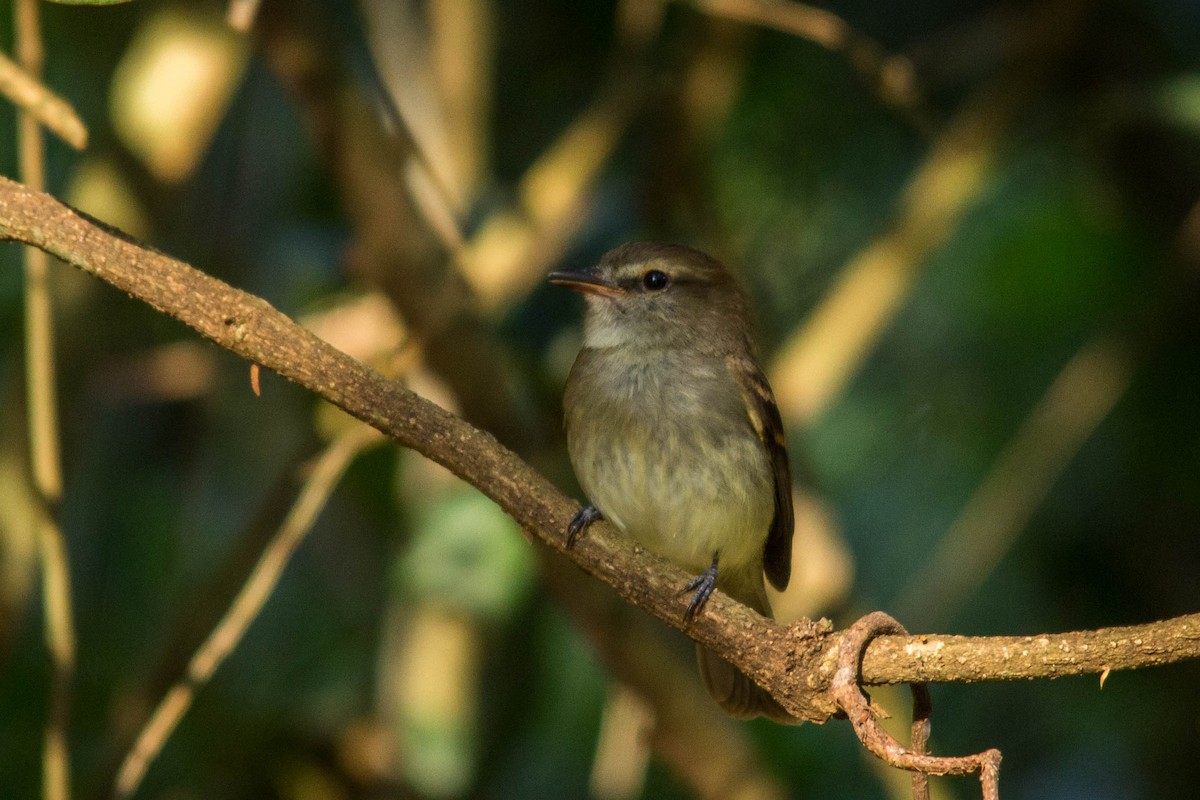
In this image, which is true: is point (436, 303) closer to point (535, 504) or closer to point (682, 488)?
point (682, 488)

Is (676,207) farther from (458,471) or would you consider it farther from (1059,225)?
(458,471)

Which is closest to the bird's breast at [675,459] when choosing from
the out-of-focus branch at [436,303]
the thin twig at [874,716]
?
the out-of-focus branch at [436,303]

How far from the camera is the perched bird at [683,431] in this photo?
11.8ft

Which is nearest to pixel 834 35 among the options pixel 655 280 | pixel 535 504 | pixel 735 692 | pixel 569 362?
pixel 655 280

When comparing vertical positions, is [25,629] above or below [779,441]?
below

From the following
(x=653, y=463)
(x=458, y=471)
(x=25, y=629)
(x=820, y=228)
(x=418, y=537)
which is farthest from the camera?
(x=820, y=228)

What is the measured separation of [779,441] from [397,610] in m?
1.18

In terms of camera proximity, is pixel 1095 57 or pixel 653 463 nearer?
pixel 653 463

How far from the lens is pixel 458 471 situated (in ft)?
7.00

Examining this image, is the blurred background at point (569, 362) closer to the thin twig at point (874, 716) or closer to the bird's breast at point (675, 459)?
the bird's breast at point (675, 459)

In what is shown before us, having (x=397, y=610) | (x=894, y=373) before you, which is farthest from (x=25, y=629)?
(x=894, y=373)

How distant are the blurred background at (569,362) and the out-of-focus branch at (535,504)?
1198 millimetres

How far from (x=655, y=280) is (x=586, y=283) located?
9.3 inches

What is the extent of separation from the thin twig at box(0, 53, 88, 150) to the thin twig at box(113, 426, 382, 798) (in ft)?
3.24
